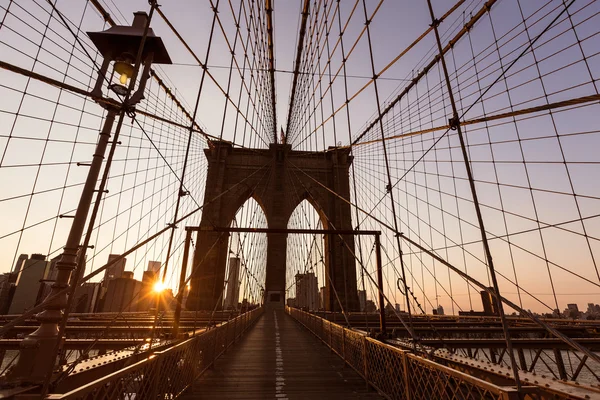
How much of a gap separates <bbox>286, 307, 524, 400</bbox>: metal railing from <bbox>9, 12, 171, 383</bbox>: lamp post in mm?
3172

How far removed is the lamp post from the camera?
2740 millimetres

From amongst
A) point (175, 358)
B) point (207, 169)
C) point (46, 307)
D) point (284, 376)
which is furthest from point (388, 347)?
point (207, 169)

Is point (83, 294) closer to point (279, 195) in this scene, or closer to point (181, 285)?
point (181, 285)

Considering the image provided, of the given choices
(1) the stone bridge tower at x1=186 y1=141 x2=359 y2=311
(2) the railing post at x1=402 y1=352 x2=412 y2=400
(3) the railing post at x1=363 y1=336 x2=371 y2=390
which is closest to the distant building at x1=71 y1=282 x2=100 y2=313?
(2) the railing post at x1=402 y1=352 x2=412 y2=400

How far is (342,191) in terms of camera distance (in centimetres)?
2638

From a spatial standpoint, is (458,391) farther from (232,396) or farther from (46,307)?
(46,307)

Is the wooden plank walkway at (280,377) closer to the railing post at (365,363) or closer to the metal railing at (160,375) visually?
the railing post at (365,363)

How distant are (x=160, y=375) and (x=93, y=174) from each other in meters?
2.60

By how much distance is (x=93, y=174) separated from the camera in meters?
3.60

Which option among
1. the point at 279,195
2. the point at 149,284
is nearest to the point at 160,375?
the point at 149,284

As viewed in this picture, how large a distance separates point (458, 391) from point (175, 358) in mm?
2952

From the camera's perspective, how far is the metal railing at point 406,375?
6.56 feet

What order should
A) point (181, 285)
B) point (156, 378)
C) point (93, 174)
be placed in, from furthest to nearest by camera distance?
1. point (181, 285)
2. point (93, 174)
3. point (156, 378)

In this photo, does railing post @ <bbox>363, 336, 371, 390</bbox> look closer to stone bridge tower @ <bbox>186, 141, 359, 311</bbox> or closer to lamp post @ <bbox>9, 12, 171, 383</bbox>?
lamp post @ <bbox>9, 12, 171, 383</bbox>
